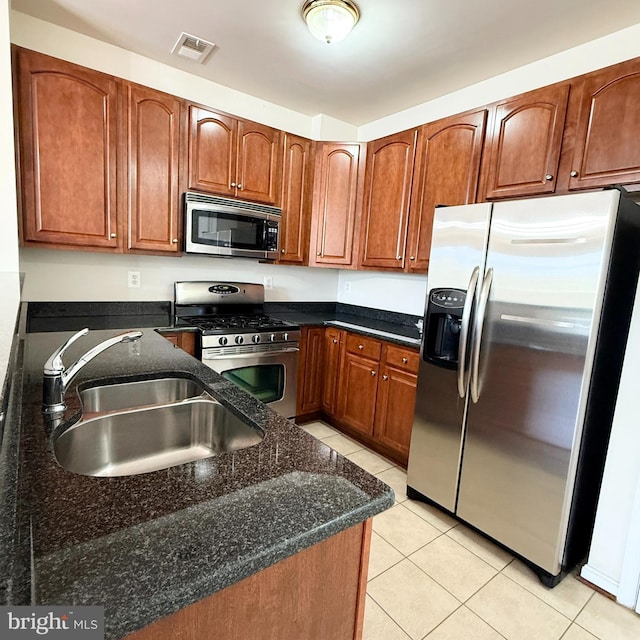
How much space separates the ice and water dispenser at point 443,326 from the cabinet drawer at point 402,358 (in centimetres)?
32

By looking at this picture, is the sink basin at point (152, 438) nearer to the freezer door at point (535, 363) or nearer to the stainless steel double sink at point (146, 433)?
the stainless steel double sink at point (146, 433)

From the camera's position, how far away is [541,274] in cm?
165

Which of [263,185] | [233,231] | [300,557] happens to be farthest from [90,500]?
[263,185]

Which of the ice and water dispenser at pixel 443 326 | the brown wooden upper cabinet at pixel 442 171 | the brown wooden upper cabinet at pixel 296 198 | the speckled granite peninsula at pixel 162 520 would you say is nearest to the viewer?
the speckled granite peninsula at pixel 162 520

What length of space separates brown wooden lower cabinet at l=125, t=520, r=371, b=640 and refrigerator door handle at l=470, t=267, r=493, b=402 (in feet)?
4.29

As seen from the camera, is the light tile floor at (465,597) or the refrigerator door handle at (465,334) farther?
the refrigerator door handle at (465,334)

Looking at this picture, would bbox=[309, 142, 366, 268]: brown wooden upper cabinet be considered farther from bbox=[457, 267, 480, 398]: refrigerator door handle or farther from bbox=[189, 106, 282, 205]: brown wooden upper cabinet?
bbox=[457, 267, 480, 398]: refrigerator door handle

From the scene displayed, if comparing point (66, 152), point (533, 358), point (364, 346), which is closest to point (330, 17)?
point (66, 152)

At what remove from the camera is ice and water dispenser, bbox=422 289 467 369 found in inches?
79.0

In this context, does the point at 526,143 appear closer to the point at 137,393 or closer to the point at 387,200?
the point at 387,200

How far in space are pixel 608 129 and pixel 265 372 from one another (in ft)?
7.99

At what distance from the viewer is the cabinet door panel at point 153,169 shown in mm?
2400

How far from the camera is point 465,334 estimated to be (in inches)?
74.4

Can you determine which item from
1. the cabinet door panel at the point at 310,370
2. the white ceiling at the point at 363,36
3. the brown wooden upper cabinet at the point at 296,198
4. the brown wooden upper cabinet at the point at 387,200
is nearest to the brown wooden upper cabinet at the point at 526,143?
the white ceiling at the point at 363,36
